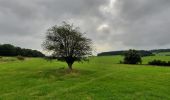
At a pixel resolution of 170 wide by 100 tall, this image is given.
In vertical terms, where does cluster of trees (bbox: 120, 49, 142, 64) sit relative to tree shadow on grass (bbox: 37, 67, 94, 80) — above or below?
above

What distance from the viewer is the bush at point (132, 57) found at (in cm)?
14475

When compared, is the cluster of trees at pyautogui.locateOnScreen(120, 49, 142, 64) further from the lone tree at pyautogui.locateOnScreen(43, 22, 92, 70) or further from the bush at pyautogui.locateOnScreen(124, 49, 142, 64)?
the lone tree at pyautogui.locateOnScreen(43, 22, 92, 70)

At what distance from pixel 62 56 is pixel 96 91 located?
33.8 metres

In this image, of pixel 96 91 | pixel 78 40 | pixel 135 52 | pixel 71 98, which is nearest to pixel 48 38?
pixel 78 40

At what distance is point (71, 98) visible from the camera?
3525 centimetres

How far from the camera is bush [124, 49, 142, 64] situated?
475 feet

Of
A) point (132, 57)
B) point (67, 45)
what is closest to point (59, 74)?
point (67, 45)

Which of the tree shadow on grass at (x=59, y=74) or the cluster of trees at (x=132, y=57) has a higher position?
the cluster of trees at (x=132, y=57)

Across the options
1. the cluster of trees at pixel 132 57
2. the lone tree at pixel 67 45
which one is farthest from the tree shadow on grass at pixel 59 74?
the cluster of trees at pixel 132 57

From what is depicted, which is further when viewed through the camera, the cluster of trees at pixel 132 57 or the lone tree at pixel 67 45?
the cluster of trees at pixel 132 57

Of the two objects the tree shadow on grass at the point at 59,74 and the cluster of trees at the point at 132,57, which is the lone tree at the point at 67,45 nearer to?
the tree shadow on grass at the point at 59,74

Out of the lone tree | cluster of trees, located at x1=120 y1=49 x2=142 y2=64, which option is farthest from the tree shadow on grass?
cluster of trees, located at x1=120 y1=49 x2=142 y2=64

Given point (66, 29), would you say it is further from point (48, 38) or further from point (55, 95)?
point (55, 95)

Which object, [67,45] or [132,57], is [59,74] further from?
[132,57]
